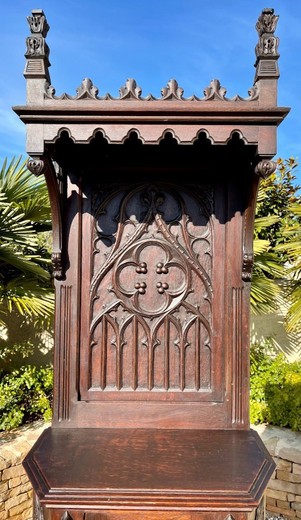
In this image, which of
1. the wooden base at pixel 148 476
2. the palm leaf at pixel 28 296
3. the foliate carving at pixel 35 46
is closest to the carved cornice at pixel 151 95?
the foliate carving at pixel 35 46

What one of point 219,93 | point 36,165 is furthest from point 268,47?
point 36,165

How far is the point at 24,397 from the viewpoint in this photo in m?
4.54

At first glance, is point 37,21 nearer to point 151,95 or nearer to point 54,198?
point 151,95

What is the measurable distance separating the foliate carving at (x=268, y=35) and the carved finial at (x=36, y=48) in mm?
925

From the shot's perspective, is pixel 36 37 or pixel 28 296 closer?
pixel 36 37

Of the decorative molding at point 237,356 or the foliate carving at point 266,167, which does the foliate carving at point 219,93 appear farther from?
the decorative molding at point 237,356

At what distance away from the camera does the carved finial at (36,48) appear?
155 centimetres

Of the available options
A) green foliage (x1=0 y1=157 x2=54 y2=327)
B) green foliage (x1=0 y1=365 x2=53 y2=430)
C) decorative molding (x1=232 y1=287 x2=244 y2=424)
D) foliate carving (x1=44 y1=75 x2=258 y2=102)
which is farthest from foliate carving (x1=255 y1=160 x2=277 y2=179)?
green foliage (x1=0 y1=365 x2=53 y2=430)

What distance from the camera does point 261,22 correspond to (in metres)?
1.55

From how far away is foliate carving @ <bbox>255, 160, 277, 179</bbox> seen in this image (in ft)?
4.95

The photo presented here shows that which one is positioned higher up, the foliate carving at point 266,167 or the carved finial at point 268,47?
the carved finial at point 268,47

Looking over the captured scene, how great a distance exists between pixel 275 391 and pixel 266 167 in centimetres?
363

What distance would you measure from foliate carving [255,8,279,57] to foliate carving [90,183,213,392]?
718 millimetres

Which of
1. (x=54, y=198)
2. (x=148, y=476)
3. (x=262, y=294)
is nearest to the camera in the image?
(x=148, y=476)
